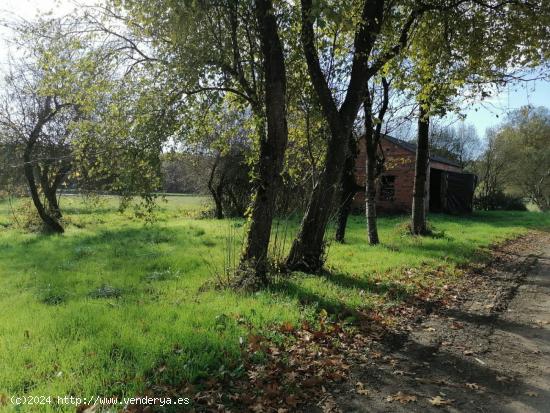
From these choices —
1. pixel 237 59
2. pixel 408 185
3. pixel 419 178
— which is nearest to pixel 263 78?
pixel 237 59

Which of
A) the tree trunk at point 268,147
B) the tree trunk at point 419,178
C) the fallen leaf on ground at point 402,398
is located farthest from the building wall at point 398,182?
the fallen leaf on ground at point 402,398

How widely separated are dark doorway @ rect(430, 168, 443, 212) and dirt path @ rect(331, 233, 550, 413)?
81.7 ft

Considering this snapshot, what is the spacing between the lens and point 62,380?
415cm

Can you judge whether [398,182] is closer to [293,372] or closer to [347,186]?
[347,186]

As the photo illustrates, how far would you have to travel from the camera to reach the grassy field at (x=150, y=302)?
176 inches

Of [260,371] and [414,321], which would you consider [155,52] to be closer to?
[260,371]

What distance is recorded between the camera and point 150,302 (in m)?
7.09

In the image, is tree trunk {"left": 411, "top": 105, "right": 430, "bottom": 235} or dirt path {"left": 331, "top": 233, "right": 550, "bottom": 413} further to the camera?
tree trunk {"left": 411, "top": 105, "right": 430, "bottom": 235}

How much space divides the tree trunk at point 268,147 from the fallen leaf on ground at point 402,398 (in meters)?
3.96

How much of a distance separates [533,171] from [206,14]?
49.6m

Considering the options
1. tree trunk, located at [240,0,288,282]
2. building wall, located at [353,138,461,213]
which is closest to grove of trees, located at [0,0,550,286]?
tree trunk, located at [240,0,288,282]

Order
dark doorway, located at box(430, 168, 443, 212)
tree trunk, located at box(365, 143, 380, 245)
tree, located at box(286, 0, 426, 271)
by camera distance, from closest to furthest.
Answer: tree, located at box(286, 0, 426, 271), tree trunk, located at box(365, 143, 380, 245), dark doorway, located at box(430, 168, 443, 212)

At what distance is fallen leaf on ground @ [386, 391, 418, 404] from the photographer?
430cm

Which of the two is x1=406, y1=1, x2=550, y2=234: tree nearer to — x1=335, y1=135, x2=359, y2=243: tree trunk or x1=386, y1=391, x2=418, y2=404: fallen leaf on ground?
x1=335, y1=135, x2=359, y2=243: tree trunk
